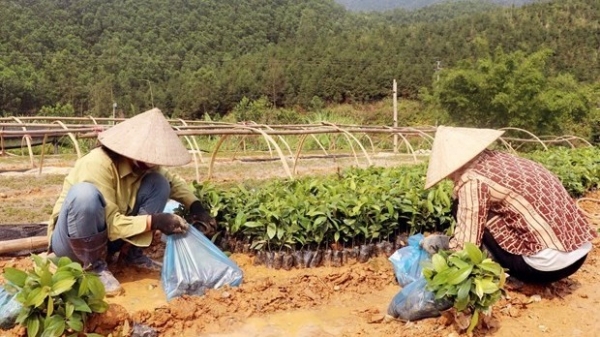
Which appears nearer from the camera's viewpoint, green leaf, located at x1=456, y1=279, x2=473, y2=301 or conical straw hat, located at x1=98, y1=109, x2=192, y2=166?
green leaf, located at x1=456, y1=279, x2=473, y2=301

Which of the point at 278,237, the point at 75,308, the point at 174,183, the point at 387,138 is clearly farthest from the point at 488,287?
the point at 387,138

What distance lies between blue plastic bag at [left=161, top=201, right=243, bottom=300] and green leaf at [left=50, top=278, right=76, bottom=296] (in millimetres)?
920

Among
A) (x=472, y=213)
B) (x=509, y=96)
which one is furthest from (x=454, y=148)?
(x=509, y=96)

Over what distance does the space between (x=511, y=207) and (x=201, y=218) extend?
205 cm

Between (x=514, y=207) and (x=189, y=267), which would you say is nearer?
(x=514, y=207)

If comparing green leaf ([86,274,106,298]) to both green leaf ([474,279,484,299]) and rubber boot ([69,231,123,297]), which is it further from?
green leaf ([474,279,484,299])

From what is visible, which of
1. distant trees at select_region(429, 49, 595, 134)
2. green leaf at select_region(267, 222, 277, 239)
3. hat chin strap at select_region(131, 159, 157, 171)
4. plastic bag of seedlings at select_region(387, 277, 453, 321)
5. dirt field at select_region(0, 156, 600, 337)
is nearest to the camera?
plastic bag of seedlings at select_region(387, 277, 453, 321)

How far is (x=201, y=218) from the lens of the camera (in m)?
3.78

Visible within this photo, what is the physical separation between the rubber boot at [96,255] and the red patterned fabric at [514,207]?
205 cm

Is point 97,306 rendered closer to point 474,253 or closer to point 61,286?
point 61,286

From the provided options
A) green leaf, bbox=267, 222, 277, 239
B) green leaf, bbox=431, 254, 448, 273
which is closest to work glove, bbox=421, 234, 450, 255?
green leaf, bbox=431, 254, 448, 273

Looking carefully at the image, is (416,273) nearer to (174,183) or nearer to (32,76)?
(174,183)

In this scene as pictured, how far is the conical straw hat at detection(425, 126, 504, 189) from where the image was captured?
9.56 feet

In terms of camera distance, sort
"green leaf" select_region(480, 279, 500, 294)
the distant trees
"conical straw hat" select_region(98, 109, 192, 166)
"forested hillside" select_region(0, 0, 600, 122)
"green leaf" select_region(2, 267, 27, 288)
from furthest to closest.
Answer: "forested hillside" select_region(0, 0, 600, 122), the distant trees, "conical straw hat" select_region(98, 109, 192, 166), "green leaf" select_region(480, 279, 500, 294), "green leaf" select_region(2, 267, 27, 288)
